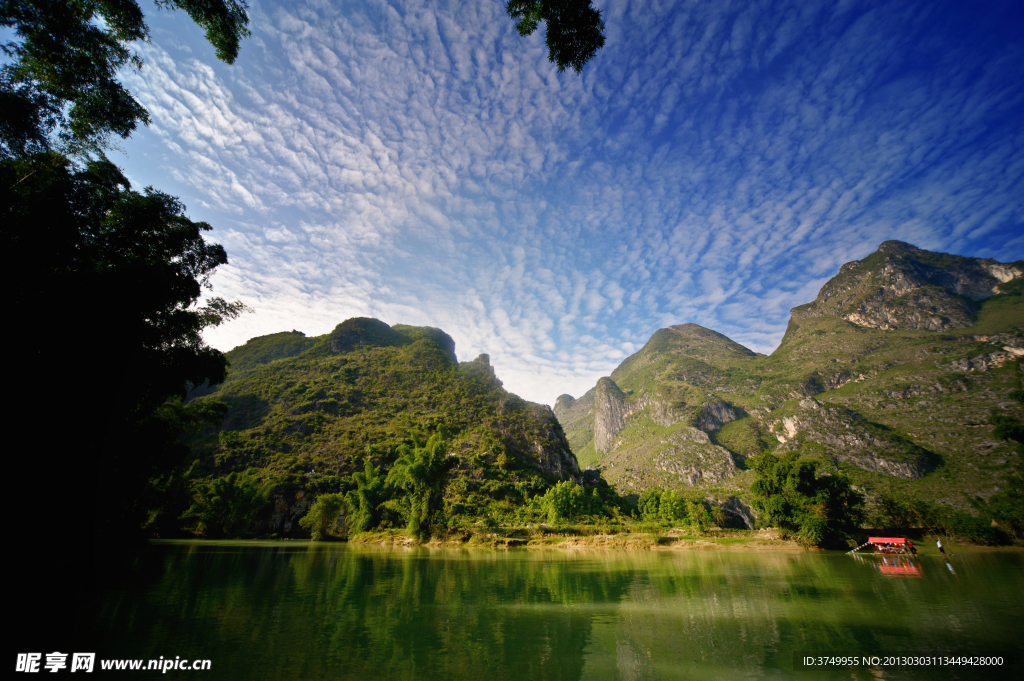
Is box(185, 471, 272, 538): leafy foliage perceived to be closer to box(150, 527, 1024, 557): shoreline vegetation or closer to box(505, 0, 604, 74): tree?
box(150, 527, 1024, 557): shoreline vegetation

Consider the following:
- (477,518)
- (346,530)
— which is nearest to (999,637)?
(477,518)

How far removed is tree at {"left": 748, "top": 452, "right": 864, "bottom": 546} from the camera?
50.2 metres

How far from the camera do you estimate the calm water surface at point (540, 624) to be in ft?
26.9

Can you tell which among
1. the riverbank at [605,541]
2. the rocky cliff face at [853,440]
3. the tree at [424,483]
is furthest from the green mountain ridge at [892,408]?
the tree at [424,483]

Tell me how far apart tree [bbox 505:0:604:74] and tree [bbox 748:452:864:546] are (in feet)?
211

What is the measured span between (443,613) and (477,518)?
5782 centimetres

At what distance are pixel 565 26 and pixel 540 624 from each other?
16270 mm

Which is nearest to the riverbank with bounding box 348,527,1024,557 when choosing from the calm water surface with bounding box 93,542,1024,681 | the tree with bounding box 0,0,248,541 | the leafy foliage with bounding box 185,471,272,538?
the leafy foliage with bounding box 185,471,272,538

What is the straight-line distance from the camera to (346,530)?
69875 mm

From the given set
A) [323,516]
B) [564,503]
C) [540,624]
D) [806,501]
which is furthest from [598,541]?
[540,624]

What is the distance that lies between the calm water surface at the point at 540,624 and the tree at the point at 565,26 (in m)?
12.7

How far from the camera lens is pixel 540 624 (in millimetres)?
12234

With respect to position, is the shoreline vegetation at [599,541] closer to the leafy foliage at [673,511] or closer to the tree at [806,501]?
the tree at [806,501]

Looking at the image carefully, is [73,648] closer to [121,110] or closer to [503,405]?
[121,110]
